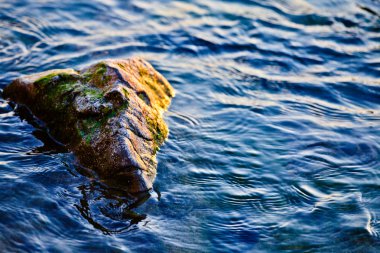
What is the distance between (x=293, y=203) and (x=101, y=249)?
95.6 inches

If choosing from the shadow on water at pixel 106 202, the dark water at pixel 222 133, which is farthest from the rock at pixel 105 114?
the dark water at pixel 222 133

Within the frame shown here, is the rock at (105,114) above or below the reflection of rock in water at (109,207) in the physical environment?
above

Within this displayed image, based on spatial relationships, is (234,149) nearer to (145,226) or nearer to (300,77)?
(145,226)

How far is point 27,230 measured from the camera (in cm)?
565

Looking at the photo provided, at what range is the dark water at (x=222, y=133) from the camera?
5.92 meters

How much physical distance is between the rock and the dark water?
0.22 metres

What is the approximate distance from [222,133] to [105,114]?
1973mm

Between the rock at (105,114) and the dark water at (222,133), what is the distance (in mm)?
219

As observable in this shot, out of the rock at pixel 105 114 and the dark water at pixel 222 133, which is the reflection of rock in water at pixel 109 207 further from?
the rock at pixel 105 114

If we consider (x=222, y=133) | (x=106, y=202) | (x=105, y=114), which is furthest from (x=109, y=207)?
(x=222, y=133)

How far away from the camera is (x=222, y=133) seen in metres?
7.91

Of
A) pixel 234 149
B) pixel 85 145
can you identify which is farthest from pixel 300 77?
pixel 85 145

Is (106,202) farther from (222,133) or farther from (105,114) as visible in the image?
(222,133)

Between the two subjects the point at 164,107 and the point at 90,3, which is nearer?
the point at 164,107
